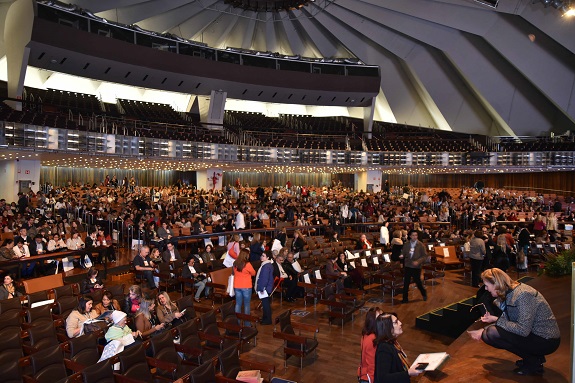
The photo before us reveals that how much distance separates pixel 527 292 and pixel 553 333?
1.37ft

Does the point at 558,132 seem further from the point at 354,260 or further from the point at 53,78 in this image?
the point at 53,78

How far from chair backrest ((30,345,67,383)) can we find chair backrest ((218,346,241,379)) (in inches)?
61.4

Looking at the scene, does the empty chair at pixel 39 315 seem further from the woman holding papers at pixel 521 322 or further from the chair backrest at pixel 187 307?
the woman holding papers at pixel 521 322

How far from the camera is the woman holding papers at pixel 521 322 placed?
4004 mm

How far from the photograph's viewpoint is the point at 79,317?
20.5 ft

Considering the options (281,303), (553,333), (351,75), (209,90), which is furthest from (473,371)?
(351,75)

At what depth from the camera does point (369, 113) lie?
117ft

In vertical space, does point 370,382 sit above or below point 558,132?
below

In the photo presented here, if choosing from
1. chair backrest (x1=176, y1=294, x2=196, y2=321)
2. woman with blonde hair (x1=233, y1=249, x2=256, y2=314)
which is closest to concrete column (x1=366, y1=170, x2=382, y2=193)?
woman with blonde hair (x1=233, y1=249, x2=256, y2=314)

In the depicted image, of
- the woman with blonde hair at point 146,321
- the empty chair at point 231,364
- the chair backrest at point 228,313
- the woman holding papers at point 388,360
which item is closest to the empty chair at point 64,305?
the woman with blonde hair at point 146,321

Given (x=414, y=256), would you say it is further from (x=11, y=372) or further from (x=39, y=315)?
(x=11, y=372)

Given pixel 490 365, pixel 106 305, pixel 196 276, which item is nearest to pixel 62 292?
pixel 106 305

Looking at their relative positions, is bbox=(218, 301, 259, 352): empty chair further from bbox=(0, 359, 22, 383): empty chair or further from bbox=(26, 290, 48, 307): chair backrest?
bbox=(26, 290, 48, 307): chair backrest

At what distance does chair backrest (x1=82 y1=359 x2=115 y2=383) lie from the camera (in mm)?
4391
